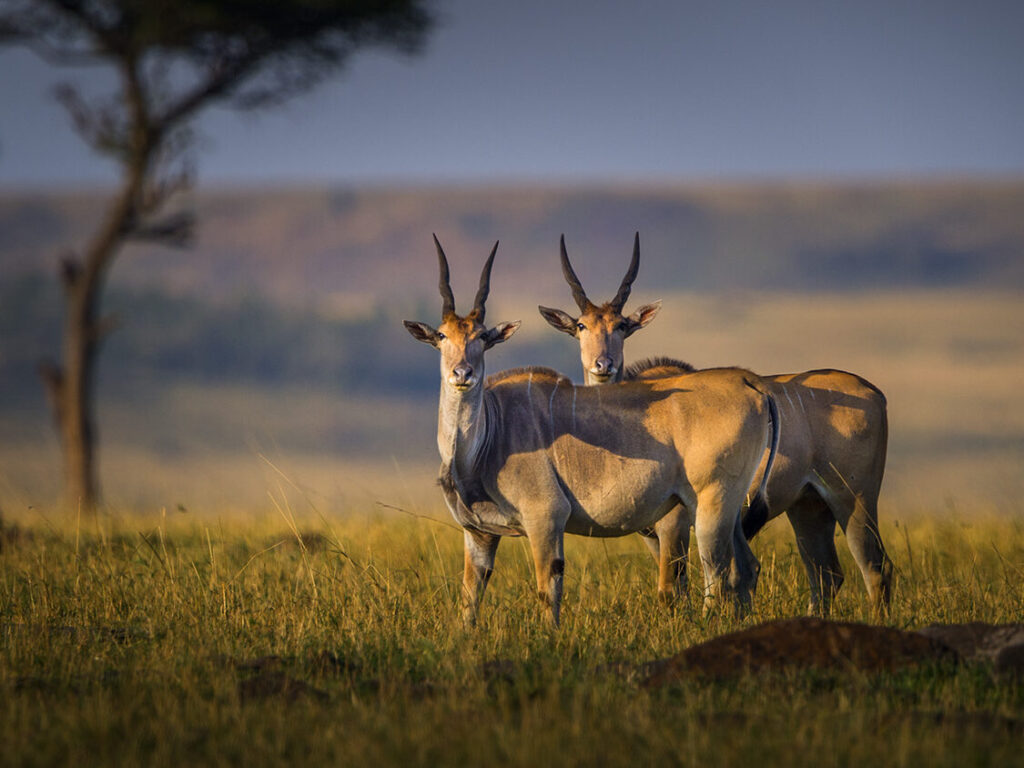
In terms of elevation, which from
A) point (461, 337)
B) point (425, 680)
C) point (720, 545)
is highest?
point (461, 337)

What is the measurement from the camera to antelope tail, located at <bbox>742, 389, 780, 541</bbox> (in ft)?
31.7

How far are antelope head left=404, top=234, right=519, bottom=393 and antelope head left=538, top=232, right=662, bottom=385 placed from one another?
241cm

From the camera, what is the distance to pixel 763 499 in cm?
980

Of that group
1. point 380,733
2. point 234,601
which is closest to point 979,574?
point 234,601

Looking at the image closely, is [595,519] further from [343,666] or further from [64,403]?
[64,403]

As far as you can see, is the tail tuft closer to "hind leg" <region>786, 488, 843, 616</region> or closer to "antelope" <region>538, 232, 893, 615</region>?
"antelope" <region>538, 232, 893, 615</region>

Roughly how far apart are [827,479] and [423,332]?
3492 mm

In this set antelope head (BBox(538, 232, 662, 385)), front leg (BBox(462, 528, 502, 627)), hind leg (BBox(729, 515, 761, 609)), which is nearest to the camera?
front leg (BBox(462, 528, 502, 627))

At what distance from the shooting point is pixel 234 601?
9.07 m

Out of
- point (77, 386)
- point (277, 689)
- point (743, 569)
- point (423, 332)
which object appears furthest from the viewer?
point (77, 386)

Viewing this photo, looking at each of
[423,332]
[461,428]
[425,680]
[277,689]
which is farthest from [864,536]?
[277,689]

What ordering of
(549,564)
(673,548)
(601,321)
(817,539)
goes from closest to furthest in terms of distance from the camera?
(549,564) < (673,548) < (817,539) < (601,321)

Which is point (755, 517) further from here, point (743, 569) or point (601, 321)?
point (601, 321)

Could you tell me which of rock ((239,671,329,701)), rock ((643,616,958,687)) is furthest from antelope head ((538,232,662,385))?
rock ((239,671,329,701))
